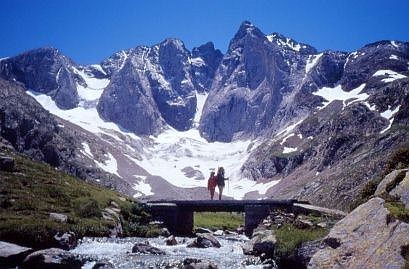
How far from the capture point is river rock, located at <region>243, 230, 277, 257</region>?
1303 inches

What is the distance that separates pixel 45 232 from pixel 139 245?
6.86 metres

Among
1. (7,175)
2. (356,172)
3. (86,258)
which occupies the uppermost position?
(356,172)

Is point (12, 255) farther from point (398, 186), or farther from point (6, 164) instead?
point (6, 164)

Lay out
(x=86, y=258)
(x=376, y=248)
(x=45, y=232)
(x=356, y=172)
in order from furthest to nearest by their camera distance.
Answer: (x=356, y=172), (x=45, y=232), (x=86, y=258), (x=376, y=248)

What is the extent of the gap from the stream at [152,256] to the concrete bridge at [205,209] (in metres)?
16.9

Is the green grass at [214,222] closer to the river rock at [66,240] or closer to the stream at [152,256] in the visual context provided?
the stream at [152,256]

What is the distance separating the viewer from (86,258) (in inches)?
1205

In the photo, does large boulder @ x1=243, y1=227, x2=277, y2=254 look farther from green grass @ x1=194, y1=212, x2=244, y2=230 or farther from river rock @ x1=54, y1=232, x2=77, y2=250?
green grass @ x1=194, y1=212, x2=244, y2=230

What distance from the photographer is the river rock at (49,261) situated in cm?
2667

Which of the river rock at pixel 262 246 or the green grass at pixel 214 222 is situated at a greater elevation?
the green grass at pixel 214 222

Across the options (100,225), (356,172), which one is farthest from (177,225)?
(356,172)

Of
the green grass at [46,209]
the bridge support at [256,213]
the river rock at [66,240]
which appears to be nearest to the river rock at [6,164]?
the green grass at [46,209]

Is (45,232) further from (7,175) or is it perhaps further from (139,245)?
(7,175)

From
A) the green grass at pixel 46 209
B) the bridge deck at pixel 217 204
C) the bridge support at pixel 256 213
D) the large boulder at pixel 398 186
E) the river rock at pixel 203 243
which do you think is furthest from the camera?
the bridge deck at pixel 217 204
